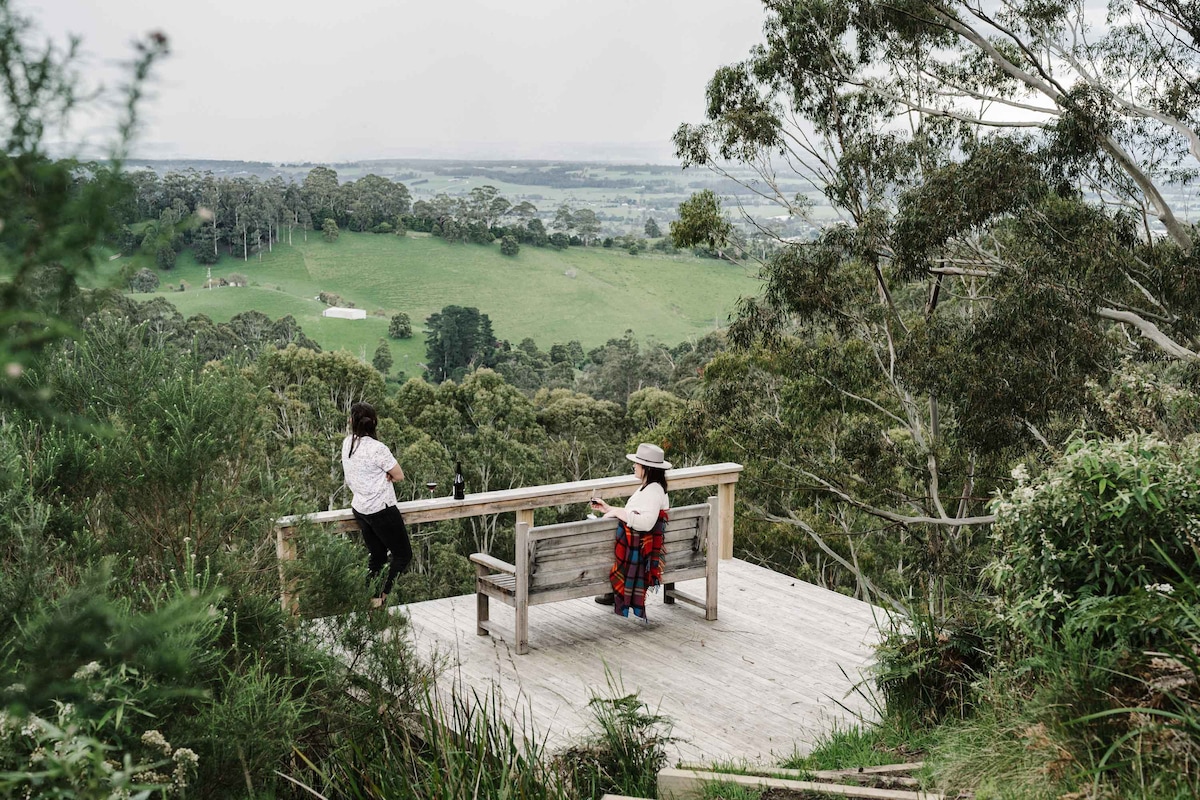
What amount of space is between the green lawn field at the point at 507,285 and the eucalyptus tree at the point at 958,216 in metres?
44.7

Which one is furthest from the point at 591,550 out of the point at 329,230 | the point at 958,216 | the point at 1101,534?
the point at 329,230

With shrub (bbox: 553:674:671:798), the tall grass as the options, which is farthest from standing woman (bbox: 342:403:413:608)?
shrub (bbox: 553:674:671:798)

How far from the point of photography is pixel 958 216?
10445mm

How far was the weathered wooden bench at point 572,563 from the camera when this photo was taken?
17.7ft

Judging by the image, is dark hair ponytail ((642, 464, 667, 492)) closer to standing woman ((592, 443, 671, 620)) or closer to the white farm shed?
standing woman ((592, 443, 671, 620))

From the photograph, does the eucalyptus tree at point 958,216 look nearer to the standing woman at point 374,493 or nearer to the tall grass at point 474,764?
the standing woman at point 374,493

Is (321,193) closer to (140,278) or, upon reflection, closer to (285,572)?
(285,572)

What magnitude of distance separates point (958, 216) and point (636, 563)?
6.35m

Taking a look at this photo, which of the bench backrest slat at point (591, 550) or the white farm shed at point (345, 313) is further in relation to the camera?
the white farm shed at point (345, 313)

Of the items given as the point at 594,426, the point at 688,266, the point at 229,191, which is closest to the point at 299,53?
the point at 229,191

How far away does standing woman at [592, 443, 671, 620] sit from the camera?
5.63 meters

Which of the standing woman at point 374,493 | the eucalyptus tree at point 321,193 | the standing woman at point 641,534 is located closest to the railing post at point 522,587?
the standing woman at point 641,534

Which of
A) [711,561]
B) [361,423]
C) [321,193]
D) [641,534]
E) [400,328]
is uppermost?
[321,193]

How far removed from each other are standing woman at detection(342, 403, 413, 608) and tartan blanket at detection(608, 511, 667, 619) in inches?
44.3
